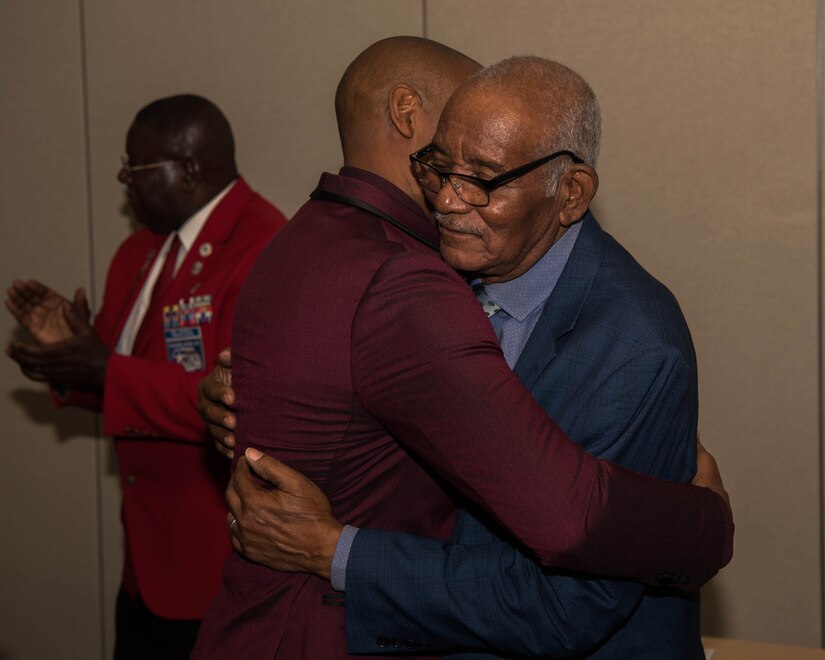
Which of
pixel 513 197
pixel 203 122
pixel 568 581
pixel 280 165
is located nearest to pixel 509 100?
pixel 513 197

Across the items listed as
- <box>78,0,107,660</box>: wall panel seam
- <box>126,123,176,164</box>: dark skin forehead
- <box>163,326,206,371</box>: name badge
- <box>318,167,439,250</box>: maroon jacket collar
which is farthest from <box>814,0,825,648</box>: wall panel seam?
<box>78,0,107,660</box>: wall panel seam

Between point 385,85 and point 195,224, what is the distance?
1.44 metres

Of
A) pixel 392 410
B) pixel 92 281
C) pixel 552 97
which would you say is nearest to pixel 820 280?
pixel 552 97

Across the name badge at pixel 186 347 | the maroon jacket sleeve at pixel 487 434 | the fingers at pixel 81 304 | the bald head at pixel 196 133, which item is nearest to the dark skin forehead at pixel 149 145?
the bald head at pixel 196 133

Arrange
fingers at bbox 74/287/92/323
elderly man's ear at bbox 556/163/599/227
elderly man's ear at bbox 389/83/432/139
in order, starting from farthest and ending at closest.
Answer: fingers at bbox 74/287/92/323
elderly man's ear at bbox 389/83/432/139
elderly man's ear at bbox 556/163/599/227

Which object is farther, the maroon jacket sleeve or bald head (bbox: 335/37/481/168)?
bald head (bbox: 335/37/481/168)

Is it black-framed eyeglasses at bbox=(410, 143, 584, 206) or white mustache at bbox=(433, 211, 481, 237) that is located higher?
black-framed eyeglasses at bbox=(410, 143, 584, 206)

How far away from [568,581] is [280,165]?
223cm

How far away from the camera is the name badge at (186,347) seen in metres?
2.86

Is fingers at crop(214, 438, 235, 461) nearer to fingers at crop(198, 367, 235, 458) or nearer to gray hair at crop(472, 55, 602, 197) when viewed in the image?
fingers at crop(198, 367, 235, 458)

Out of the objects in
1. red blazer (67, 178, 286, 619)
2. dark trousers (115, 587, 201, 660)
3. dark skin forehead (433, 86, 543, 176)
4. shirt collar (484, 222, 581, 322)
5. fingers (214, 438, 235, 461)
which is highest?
dark skin forehead (433, 86, 543, 176)

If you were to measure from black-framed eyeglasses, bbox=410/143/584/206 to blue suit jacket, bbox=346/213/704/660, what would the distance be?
0.17 meters

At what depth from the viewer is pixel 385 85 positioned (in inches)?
67.1

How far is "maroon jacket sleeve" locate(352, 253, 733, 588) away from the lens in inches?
52.4
